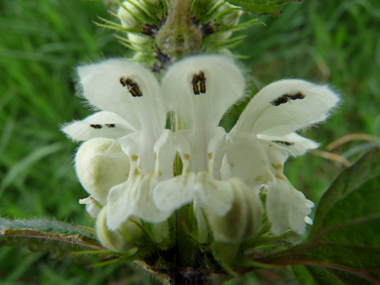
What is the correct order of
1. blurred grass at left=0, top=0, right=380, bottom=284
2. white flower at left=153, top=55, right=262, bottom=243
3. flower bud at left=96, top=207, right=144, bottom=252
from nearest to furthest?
white flower at left=153, top=55, right=262, bottom=243 → flower bud at left=96, top=207, right=144, bottom=252 → blurred grass at left=0, top=0, right=380, bottom=284

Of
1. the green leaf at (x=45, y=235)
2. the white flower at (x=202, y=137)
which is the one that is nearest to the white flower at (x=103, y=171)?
the green leaf at (x=45, y=235)

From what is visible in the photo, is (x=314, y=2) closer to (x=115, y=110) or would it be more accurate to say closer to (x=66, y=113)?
(x=66, y=113)

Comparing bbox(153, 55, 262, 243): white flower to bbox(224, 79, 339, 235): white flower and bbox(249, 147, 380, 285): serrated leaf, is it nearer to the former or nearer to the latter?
bbox(224, 79, 339, 235): white flower

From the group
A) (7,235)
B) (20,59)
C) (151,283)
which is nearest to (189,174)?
(7,235)

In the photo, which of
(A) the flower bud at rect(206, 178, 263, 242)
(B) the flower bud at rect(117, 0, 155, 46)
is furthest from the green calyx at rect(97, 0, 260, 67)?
(A) the flower bud at rect(206, 178, 263, 242)

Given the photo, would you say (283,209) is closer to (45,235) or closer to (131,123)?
(131,123)

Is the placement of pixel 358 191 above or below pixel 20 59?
below
